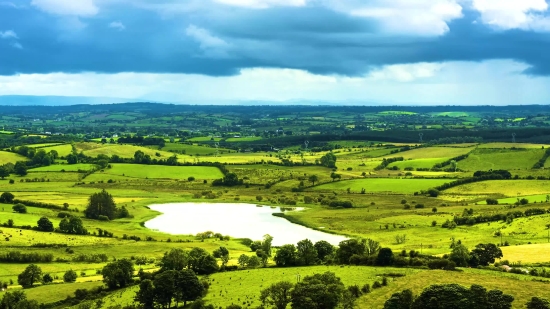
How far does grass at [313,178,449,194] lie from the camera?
165 meters

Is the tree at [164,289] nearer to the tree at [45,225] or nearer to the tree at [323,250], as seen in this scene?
the tree at [323,250]

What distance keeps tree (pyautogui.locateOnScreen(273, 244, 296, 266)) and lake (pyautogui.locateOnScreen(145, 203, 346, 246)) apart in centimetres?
2378

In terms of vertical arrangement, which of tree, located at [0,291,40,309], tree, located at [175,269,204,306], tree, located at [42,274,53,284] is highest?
tree, located at [175,269,204,306]

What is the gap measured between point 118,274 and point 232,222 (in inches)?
2265

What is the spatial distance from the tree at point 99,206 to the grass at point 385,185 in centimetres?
6340

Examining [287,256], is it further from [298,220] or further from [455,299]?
[298,220]

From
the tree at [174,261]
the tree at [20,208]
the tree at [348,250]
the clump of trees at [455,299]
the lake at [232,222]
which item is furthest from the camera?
the tree at [20,208]

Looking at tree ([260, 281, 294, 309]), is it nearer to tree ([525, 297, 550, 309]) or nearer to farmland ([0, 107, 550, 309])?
farmland ([0, 107, 550, 309])

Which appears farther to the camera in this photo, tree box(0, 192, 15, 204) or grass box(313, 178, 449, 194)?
grass box(313, 178, 449, 194)

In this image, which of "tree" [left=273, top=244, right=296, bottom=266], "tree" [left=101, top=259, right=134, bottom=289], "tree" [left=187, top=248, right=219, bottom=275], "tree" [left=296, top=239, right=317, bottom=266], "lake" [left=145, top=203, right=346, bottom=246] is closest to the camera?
"tree" [left=101, top=259, right=134, bottom=289]

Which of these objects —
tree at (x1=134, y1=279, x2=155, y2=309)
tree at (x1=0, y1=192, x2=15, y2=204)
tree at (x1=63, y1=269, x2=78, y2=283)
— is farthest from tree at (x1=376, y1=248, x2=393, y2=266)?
tree at (x1=0, y1=192, x2=15, y2=204)

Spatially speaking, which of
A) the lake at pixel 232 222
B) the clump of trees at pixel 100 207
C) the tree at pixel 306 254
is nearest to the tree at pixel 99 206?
the clump of trees at pixel 100 207

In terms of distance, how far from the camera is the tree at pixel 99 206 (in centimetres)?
13088

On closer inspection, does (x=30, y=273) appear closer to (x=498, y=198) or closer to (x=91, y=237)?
(x=91, y=237)
